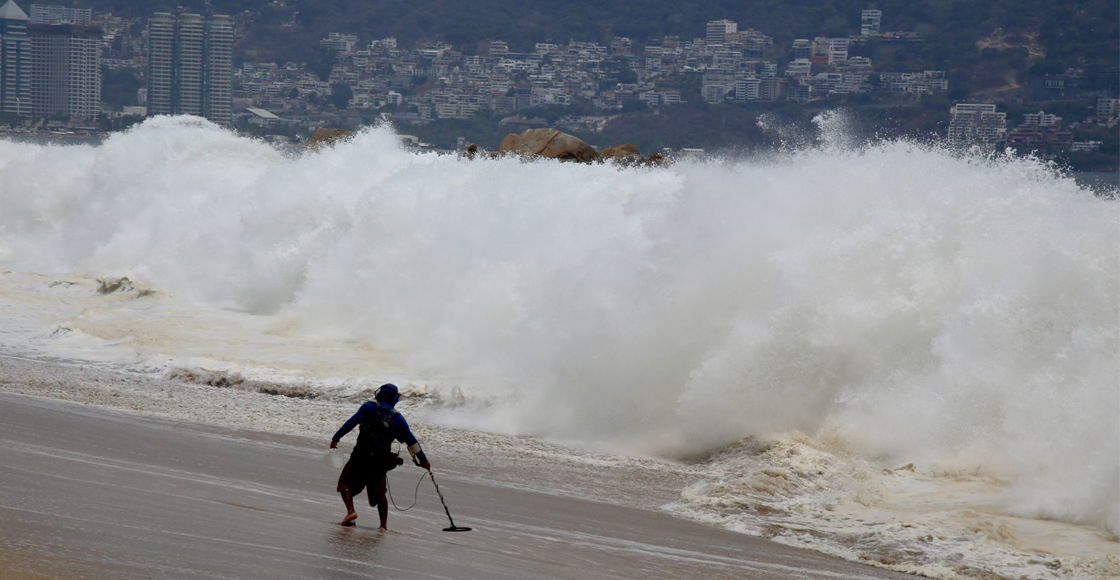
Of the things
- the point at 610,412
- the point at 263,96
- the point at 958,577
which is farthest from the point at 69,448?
the point at 263,96

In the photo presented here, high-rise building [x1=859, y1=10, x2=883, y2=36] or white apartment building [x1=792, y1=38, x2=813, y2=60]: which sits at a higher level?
high-rise building [x1=859, y1=10, x2=883, y2=36]

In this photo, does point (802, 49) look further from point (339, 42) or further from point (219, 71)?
point (219, 71)

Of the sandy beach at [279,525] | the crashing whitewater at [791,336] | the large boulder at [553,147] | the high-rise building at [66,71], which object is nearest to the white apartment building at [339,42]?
the high-rise building at [66,71]

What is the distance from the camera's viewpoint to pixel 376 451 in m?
8.87

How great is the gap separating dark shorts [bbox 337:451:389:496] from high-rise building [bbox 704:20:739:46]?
10423 cm

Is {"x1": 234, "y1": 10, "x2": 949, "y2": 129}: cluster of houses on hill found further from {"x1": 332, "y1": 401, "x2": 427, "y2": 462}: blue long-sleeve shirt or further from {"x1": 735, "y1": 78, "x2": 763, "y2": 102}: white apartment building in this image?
{"x1": 332, "y1": 401, "x2": 427, "y2": 462}: blue long-sleeve shirt

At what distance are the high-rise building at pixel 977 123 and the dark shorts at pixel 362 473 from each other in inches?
2183

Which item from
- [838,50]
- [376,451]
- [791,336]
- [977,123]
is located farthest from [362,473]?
[838,50]

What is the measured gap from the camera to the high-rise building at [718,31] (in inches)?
4414

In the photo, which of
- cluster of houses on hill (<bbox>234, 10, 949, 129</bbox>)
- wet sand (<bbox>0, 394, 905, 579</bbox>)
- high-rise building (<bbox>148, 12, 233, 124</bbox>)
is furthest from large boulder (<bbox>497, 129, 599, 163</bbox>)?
high-rise building (<bbox>148, 12, 233, 124</bbox>)

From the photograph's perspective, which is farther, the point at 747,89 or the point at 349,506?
the point at 747,89

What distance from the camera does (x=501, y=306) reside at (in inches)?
715

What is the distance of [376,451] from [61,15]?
15915 centimetres

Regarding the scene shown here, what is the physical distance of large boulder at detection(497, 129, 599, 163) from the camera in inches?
1518
